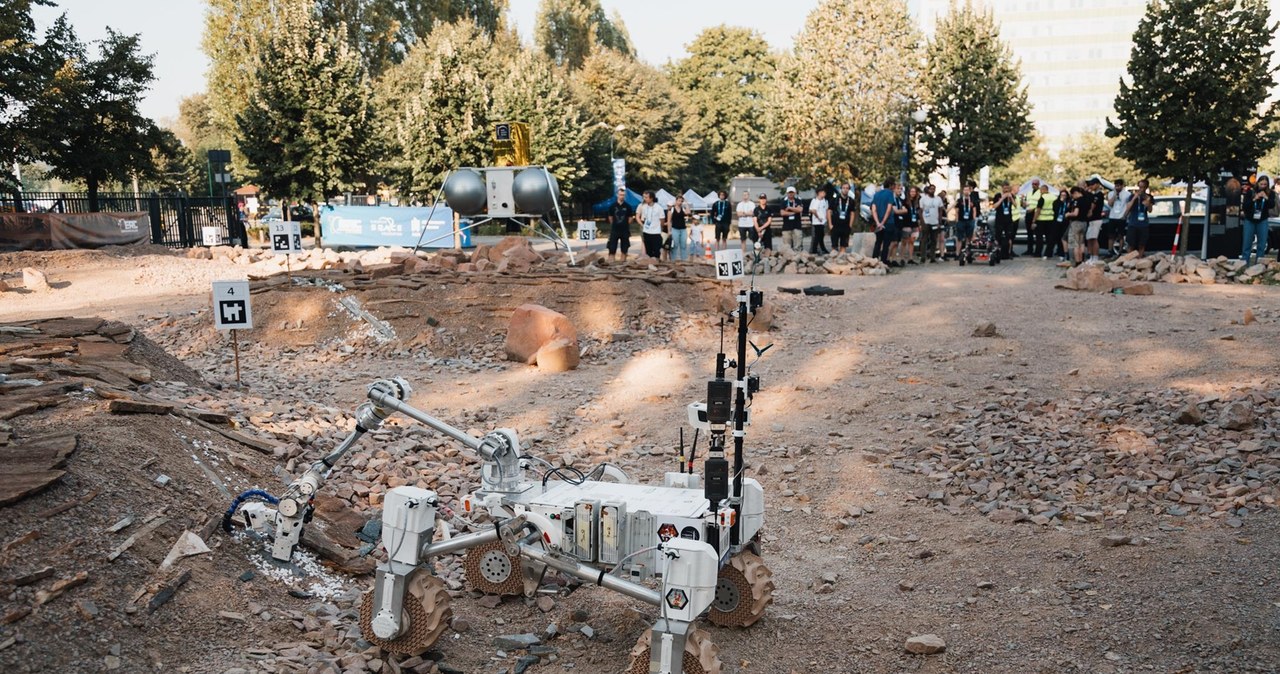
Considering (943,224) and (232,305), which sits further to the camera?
(943,224)

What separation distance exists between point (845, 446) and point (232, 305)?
6495 mm

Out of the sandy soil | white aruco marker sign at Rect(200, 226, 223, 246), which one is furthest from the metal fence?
the sandy soil

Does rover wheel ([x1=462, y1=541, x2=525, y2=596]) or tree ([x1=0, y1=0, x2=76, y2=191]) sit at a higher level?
tree ([x1=0, y1=0, x2=76, y2=191])

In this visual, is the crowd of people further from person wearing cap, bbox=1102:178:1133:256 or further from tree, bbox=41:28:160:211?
tree, bbox=41:28:160:211

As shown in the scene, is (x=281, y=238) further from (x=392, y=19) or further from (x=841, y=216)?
(x=392, y=19)

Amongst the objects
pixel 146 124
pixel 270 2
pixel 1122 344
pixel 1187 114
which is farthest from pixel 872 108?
pixel 270 2

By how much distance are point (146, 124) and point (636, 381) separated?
28175 mm

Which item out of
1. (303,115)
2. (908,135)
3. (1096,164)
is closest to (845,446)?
(908,135)

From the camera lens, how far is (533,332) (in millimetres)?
13891

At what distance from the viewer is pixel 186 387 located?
9.47 meters

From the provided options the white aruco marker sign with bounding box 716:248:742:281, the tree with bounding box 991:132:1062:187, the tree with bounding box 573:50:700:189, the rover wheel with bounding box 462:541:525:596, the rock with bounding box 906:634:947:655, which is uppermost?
the tree with bounding box 573:50:700:189

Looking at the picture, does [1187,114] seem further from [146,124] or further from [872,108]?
[146,124]

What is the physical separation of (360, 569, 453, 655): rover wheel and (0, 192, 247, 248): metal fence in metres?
29.3

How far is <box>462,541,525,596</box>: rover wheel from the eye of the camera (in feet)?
20.7
